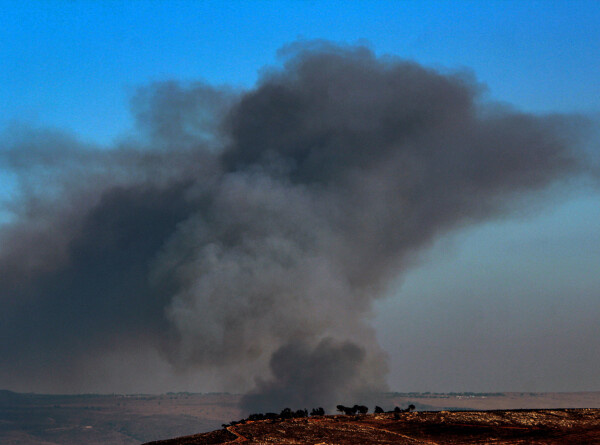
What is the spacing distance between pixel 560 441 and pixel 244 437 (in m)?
32.1

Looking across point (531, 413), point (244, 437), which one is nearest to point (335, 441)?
point (244, 437)

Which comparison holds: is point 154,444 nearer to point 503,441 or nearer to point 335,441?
point 335,441

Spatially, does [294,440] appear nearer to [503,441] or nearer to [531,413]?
[503,441]

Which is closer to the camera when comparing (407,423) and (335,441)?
(335,441)

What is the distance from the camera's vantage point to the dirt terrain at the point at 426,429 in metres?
69.6

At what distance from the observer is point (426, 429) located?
255 feet

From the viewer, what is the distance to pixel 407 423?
81.8 m

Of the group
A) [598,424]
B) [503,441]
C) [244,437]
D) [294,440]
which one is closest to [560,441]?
[503,441]

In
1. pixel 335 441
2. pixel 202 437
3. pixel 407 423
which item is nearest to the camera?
pixel 335 441

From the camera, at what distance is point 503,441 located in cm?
6919

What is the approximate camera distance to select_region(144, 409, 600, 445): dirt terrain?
228 ft

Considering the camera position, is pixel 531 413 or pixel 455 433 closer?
pixel 455 433

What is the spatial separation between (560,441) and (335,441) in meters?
22.8

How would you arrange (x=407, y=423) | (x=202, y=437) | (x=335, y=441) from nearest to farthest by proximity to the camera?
(x=335, y=441) < (x=202, y=437) < (x=407, y=423)
